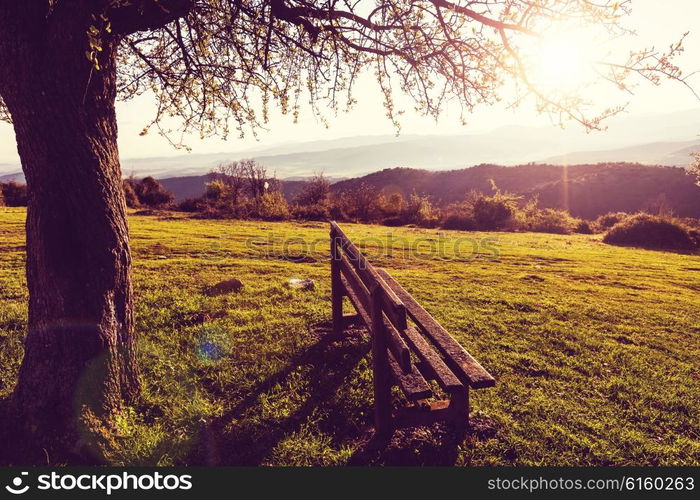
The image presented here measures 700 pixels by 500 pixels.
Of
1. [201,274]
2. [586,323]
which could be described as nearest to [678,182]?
[586,323]

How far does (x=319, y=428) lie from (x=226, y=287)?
585 cm

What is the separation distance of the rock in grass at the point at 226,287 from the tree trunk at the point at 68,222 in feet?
16.0

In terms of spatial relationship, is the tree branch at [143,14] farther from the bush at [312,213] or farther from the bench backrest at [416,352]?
the bush at [312,213]

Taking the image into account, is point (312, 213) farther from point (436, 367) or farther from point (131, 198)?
point (436, 367)

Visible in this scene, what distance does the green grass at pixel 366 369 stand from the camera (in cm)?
408

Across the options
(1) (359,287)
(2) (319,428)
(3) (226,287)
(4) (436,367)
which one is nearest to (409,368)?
(4) (436,367)

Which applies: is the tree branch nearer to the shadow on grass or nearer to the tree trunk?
the tree trunk

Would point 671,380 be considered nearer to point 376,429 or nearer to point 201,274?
point 376,429

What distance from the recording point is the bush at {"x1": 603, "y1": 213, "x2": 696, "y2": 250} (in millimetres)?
25547

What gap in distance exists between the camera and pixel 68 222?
377 cm

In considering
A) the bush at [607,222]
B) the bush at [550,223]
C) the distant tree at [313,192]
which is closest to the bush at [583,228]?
the bush at [550,223]

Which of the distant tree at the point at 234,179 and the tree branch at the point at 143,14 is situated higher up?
the distant tree at the point at 234,179

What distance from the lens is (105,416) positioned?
4.07m

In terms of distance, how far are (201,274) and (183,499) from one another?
8.46 meters
